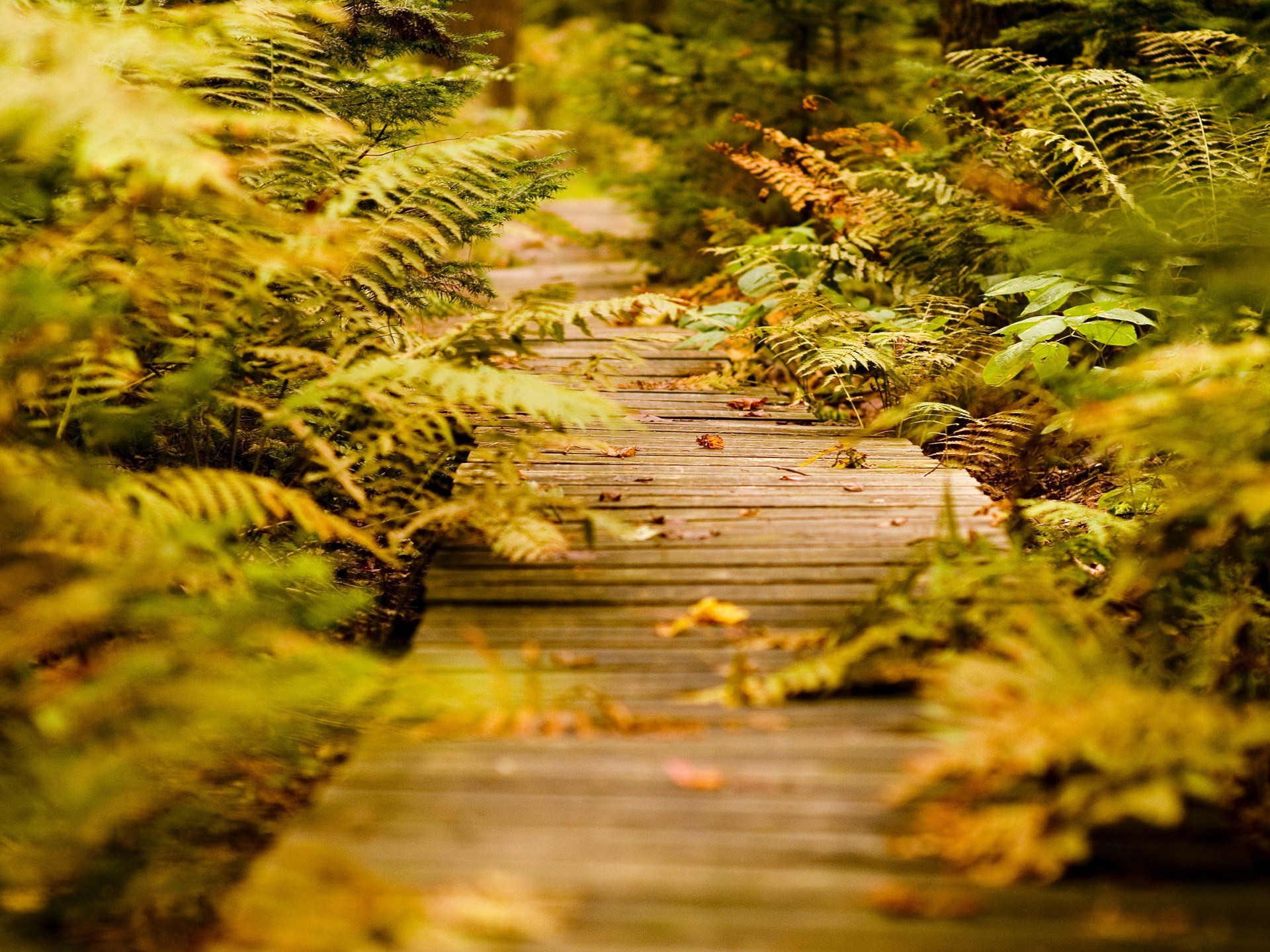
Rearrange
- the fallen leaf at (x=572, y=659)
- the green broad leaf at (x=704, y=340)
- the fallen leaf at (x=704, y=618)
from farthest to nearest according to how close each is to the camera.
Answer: the green broad leaf at (x=704, y=340)
the fallen leaf at (x=704, y=618)
the fallen leaf at (x=572, y=659)

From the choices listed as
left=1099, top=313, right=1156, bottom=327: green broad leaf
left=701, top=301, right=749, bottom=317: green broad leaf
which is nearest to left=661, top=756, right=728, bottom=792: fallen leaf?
left=1099, top=313, right=1156, bottom=327: green broad leaf

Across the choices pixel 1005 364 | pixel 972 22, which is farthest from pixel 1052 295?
pixel 972 22

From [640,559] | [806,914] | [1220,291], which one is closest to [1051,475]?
[1220,291]

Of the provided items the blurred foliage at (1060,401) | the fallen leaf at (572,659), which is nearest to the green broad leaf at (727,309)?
the blurred foliage at (1060,401)

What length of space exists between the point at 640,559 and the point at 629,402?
181cm

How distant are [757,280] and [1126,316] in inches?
84.1

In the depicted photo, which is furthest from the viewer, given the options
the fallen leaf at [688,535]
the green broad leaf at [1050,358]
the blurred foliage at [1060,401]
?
the green broad leaf at [1050,358]

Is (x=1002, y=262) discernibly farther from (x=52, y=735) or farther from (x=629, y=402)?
(x=52, y=735)

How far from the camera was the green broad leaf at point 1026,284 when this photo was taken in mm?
4445

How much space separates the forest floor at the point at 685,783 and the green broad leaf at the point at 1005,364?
105 cm

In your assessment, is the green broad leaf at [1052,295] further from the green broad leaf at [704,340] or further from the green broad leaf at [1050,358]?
the green broad leaf at [704,340]

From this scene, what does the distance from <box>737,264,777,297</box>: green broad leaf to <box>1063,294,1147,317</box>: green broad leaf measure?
178 cm

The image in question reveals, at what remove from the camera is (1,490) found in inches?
86.9

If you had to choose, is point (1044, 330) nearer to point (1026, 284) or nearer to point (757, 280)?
point (1026, 284)
